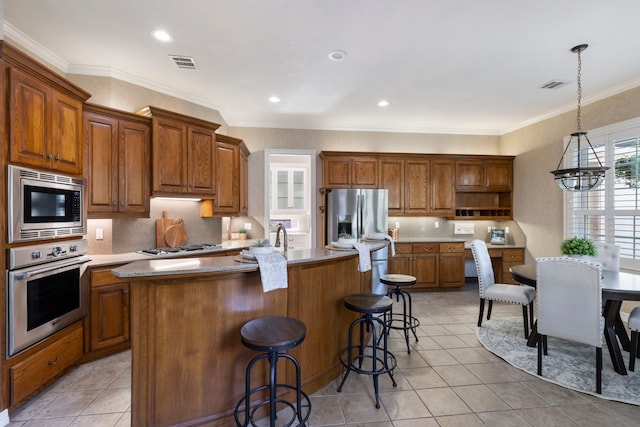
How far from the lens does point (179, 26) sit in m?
2.66

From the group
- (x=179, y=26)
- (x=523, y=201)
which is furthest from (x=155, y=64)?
(x=523, y=201)

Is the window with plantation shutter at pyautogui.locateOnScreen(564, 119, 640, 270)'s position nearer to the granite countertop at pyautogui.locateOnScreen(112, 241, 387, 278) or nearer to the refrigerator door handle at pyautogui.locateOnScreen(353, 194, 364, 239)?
the refrigerator door handle at pyautogui.locateOnScreen(353, 194, 364, 239)

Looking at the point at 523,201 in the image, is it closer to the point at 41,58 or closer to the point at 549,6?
the point at 549,6

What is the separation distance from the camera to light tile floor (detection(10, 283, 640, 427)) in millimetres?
2037

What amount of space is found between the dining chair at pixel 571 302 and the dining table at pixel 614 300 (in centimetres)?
19

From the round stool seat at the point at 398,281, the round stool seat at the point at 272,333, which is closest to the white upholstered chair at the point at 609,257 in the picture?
the round stool seat at the point at 398,281

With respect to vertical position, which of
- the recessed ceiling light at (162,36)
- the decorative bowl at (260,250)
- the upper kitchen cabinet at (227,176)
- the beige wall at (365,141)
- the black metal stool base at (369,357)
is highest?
the recessed ceiling light at (162,36)

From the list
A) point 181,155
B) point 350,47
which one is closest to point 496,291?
point 350,47

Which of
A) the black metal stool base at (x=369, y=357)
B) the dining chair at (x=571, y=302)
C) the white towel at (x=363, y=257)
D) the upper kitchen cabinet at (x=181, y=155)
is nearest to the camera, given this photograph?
the black metal stool base at (x=369, y=357)

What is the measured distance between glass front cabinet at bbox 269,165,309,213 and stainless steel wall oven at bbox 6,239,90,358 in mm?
4708

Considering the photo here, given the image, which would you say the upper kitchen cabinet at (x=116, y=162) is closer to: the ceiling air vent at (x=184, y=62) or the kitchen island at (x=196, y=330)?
the ceiling air vent at (x=184, y=62)

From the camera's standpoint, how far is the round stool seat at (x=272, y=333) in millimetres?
1623

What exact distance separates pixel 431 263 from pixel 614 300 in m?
2.81

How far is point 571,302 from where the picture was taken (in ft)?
7.99
